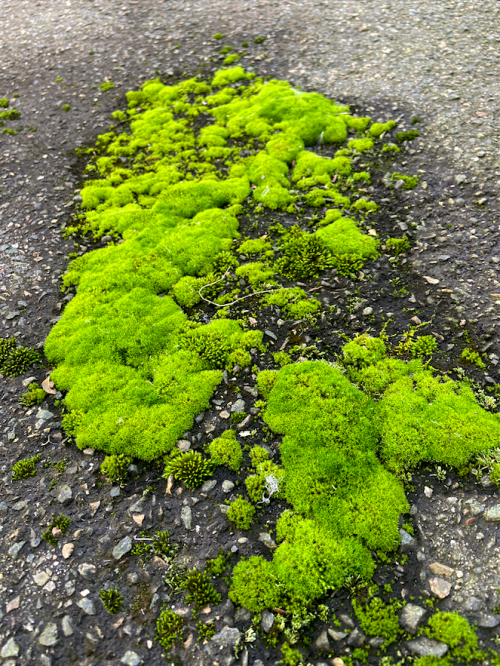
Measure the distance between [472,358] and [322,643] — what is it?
17.1 ft

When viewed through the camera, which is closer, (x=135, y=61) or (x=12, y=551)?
(x=12, y=551)

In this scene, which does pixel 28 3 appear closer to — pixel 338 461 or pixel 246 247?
pixel 246 247

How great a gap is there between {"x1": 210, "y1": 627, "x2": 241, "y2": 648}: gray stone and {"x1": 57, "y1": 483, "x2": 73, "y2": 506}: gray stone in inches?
119

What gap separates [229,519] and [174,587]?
44.7 inches

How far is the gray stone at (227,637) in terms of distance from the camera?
17.1ft

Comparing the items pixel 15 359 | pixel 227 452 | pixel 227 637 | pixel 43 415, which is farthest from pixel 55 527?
pixel 15 359

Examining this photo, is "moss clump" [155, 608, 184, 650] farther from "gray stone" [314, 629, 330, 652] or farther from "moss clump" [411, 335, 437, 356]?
"moss clump" [411, 335, 437, 356]

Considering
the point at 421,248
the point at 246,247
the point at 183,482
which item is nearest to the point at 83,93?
the point at 246,247

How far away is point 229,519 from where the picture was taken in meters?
6.24

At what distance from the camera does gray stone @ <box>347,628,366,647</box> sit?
201 inches

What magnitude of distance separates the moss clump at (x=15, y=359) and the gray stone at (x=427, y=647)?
7.86 meters

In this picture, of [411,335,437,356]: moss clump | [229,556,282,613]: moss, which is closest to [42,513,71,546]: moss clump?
[229,556,282,613]: moss

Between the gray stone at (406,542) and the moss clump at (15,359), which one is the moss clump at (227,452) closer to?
the gray stone at (406,542)

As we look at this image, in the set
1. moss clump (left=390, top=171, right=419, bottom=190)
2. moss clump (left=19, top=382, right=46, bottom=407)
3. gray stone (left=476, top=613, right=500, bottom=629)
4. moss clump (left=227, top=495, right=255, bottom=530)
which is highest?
moss clump (left=390, top=171, right=419, bottom=190)
